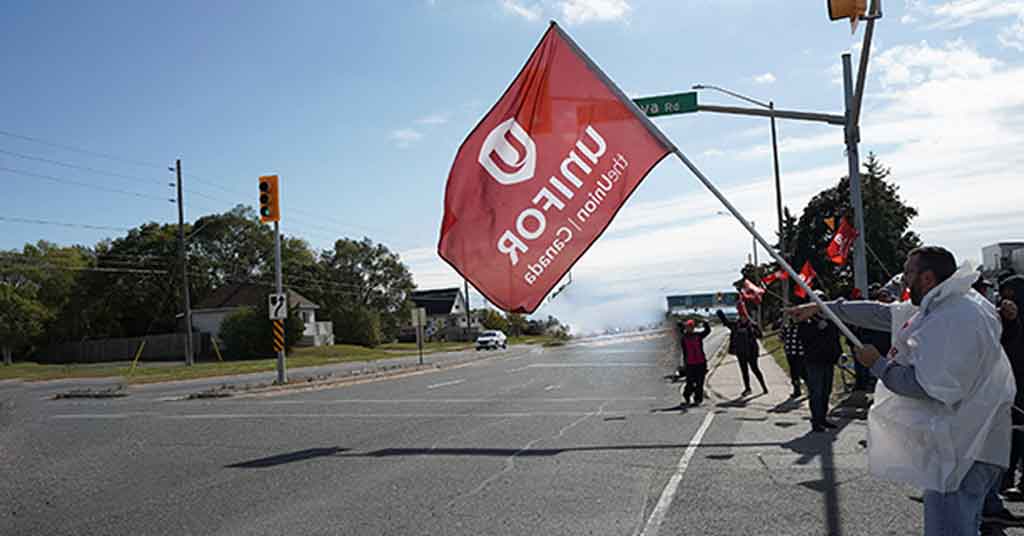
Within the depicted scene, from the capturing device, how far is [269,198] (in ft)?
82.4

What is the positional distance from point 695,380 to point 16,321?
2505 inches

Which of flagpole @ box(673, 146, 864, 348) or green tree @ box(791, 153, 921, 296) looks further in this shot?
green tree @ box(791, 153, 921, 296)

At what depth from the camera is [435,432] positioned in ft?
42.9

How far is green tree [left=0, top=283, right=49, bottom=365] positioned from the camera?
211 ft

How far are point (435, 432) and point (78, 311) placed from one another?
71386 millimetres

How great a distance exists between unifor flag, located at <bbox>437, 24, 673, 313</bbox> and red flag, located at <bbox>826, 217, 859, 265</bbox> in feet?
35.3

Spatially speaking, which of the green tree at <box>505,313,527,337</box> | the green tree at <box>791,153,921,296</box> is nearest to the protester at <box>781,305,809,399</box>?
the green tree at <box>791,153,921,296</box>

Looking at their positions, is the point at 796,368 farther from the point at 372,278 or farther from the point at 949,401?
the point at 372,278

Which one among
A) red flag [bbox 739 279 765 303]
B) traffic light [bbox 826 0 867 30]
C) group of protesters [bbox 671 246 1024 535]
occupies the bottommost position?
group of protesters [bbox 671 246 1024 535]

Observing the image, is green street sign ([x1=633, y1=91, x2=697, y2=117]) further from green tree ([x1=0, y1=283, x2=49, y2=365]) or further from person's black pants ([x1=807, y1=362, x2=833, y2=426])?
green tree ([x1=0, y1=283, x2=49, y2=365])

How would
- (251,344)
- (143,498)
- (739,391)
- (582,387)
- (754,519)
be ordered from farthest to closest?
(251,344)
(582,387)
(739,391)
(143,498)
(754,519)

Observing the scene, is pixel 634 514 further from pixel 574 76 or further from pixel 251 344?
pixel 251 344

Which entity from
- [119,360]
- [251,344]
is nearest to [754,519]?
[251,344]

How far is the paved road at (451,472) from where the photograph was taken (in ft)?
23.6
